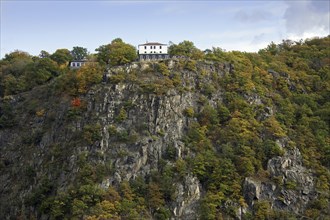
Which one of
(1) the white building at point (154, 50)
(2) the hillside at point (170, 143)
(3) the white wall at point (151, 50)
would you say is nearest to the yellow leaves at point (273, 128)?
(2) the hillside at point (170, 143)

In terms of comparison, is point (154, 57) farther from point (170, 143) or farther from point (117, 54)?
point (170, 143)

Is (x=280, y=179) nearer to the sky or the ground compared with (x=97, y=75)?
nearer to the ground

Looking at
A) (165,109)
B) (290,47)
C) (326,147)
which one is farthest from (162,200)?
(290,47)

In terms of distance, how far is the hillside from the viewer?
73438mm

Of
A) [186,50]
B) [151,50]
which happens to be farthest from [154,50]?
[186,50]

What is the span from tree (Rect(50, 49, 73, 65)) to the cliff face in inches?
789

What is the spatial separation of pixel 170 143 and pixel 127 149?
5.98 meters

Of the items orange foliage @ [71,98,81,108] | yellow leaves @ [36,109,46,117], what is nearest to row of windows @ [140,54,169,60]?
orange foliage @ [71,98,81,108]

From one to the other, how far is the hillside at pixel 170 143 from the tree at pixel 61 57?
50.2 ft

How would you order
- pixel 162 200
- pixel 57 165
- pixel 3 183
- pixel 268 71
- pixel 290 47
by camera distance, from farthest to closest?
pixel 290 47 < pixel 268 71 < pixel 3 183 < pixel 57 165 < pixel 162 200

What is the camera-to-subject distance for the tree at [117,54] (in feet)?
283

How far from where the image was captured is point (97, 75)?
84.5 metres

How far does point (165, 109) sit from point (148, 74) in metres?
6.43

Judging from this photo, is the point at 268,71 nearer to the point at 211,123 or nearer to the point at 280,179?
the point at 211,123
